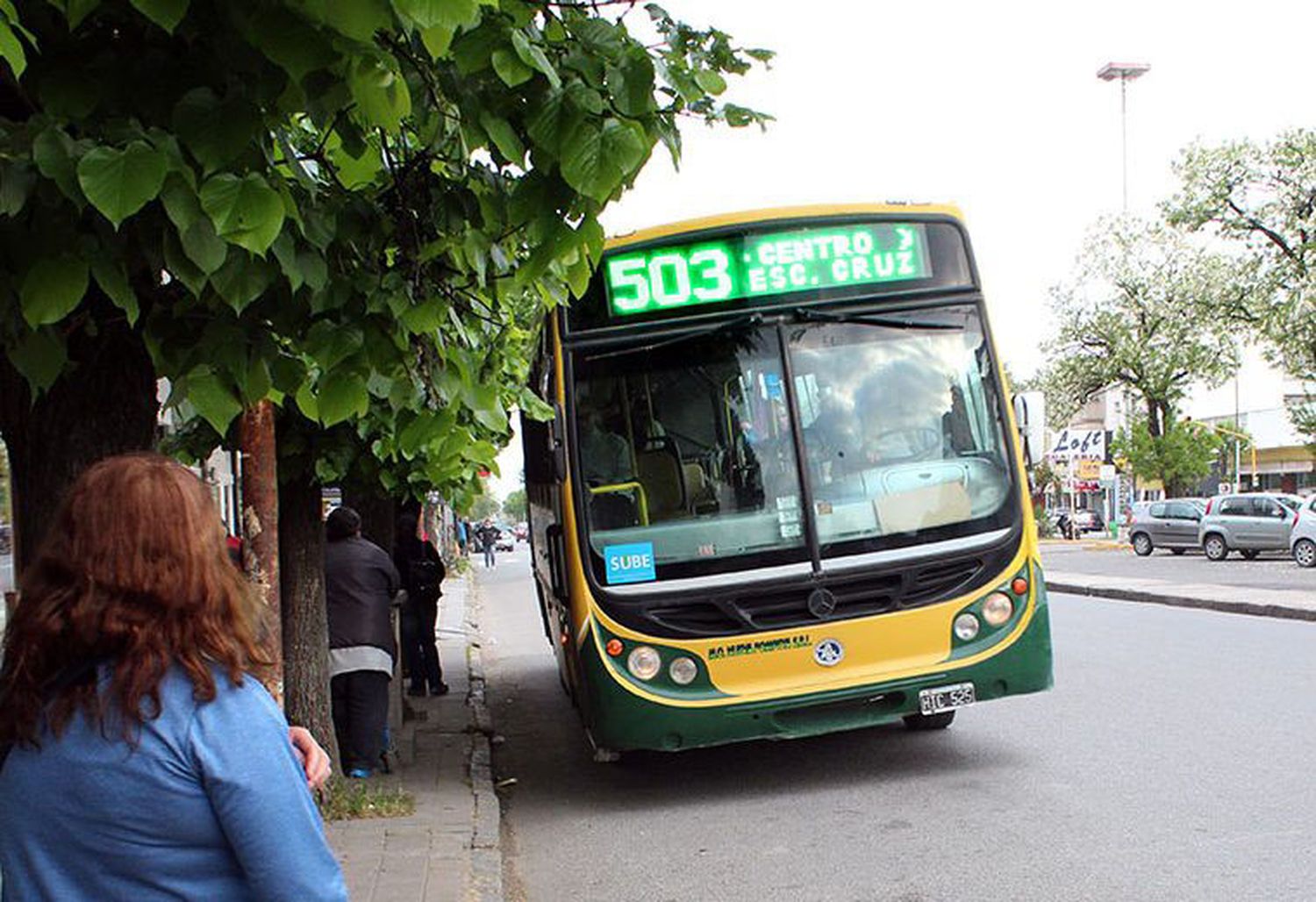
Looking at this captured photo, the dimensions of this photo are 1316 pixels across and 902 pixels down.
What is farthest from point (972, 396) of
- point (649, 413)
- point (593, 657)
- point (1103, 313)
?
point (1103, 313)

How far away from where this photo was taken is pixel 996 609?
841 cm

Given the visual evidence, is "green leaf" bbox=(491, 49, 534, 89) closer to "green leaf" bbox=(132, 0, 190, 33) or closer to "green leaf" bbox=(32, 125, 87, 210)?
"green leaf" bbox=(132, 0, 190, 33)

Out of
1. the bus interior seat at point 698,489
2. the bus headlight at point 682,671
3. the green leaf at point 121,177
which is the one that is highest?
the green leaf at point 121,177

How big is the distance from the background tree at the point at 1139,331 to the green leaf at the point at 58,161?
47.5 meters

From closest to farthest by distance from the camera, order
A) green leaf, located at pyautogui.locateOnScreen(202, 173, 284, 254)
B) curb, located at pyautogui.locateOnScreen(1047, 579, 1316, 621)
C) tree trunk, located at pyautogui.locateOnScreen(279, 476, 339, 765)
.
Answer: green leaf, located at pyautogui.locateOnScreen(202, 173, 284, 254)
tree trunk, located at pyautogui.locateOnScreen(279, 476, 339, 765)
curb, located at pyautogui.locateOnScreen(1047, 579, 1316, 621)

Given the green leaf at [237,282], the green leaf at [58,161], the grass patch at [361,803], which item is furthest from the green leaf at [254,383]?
the grass patch at [361,803]

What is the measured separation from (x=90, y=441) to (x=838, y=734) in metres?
7.65

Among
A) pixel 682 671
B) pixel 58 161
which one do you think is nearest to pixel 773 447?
pixel 682 671

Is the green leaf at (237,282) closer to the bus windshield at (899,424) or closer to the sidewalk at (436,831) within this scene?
the sidewalk at (436,831)

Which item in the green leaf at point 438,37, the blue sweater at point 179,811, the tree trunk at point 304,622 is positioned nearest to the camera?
the blue sweater at point 179,811

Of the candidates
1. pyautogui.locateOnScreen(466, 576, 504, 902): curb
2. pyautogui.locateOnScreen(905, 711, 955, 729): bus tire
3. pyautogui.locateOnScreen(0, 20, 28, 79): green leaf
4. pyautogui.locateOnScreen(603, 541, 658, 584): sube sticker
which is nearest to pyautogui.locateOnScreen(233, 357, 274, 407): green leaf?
pyautogui.locateOnScreen(0, 20, 28, 79): green leaf

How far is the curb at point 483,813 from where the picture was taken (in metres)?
6.79

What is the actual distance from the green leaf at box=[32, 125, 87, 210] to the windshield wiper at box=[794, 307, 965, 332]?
584cm

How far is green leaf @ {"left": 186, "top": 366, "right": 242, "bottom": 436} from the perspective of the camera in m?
3.50
